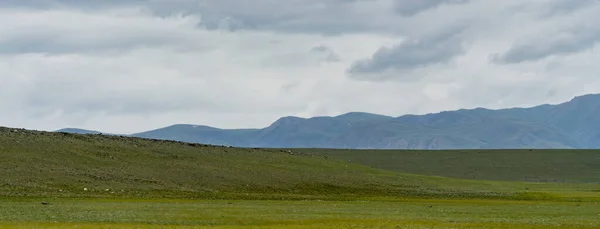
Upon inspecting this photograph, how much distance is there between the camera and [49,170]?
8462 centimetres

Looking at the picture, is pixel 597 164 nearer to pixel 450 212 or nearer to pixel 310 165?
pixel 310 165

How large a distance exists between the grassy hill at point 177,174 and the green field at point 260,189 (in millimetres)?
173

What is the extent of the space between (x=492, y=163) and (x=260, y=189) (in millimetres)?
67799

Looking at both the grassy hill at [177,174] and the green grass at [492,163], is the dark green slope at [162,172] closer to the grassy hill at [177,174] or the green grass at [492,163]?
the grassy hill at [177,174]

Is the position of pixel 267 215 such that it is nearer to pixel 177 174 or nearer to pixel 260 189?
pixel 260 189

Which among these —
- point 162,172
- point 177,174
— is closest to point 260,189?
point 177,174

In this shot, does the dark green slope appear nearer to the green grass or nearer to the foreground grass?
the foreground grass

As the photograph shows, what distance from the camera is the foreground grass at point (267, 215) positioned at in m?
47.8

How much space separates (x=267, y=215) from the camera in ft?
180

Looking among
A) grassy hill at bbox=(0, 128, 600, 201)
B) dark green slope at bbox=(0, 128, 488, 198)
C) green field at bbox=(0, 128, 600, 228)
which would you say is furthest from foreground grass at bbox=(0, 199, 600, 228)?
grassy hill at bbox=(0, 128, 600, 201)

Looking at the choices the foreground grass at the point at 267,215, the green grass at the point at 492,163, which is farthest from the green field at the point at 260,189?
the green grass at the point at 492,163

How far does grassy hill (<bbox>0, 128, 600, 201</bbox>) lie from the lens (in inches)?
Result: 3157

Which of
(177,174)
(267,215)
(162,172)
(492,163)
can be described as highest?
(492,163)

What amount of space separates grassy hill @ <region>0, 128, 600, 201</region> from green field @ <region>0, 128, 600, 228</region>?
17 centimetres
